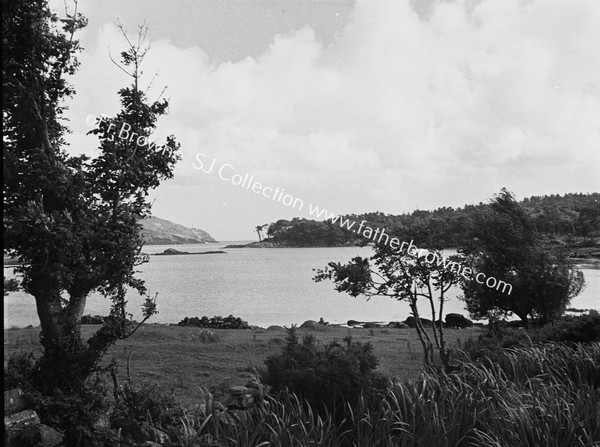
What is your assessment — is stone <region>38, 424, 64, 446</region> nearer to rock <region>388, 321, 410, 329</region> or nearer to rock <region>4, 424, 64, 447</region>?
rock <region>4, 424, 64, 447</region>

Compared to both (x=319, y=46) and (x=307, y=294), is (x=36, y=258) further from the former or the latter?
(x=307, y=294)

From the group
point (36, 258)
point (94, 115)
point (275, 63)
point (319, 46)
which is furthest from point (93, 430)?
point (275, 63)

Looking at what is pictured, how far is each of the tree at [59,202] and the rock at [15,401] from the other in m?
0.64

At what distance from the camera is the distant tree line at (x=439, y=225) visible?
36.1 ft

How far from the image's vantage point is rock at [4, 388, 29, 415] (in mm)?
4648

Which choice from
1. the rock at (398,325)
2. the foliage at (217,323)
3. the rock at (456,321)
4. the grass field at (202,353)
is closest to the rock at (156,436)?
the grass field at (202,353)

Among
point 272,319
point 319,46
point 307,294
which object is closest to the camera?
point 319,46

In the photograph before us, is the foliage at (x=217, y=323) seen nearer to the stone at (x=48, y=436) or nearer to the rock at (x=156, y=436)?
the rock at (x=156, y=436)

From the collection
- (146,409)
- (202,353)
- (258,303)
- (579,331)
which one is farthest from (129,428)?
(258,303)

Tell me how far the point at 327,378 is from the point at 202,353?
8.25 meters

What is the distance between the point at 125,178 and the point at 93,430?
10.4ft

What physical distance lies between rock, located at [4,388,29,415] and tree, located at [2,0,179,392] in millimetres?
640

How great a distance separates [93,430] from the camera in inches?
189

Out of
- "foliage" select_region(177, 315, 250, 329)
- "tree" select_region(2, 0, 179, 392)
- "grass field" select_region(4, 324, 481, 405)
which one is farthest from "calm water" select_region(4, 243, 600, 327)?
"tree" select_region(2, 0, 179, 392)
